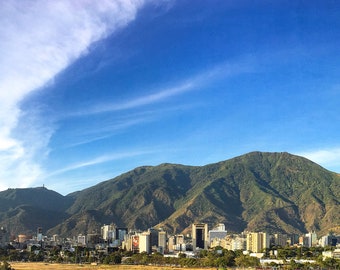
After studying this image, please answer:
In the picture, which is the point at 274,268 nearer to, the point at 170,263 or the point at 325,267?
the point at 325,267

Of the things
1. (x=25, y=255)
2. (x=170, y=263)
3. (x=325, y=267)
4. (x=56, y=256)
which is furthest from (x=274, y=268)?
(x=25, y=255)

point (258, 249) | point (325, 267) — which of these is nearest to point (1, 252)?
point (258, 249)

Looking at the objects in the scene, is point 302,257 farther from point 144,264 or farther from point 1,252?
point 1,252

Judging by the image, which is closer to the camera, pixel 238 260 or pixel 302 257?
pixel 238 260

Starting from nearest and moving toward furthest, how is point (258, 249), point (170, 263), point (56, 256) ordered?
point (170, 263), point (56, 256), point (258, 249)

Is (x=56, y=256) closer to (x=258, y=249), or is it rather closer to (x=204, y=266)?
(x=204, y=266)

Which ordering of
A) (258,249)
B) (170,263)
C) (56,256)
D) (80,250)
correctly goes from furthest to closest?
(258,249) < (80,250) < (56,256) < (170,263)

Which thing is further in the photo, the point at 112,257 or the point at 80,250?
the point at 80,250

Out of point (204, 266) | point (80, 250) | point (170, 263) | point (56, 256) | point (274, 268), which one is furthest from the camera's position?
point (80, 250)

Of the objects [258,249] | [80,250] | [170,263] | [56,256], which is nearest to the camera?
[170,263]
